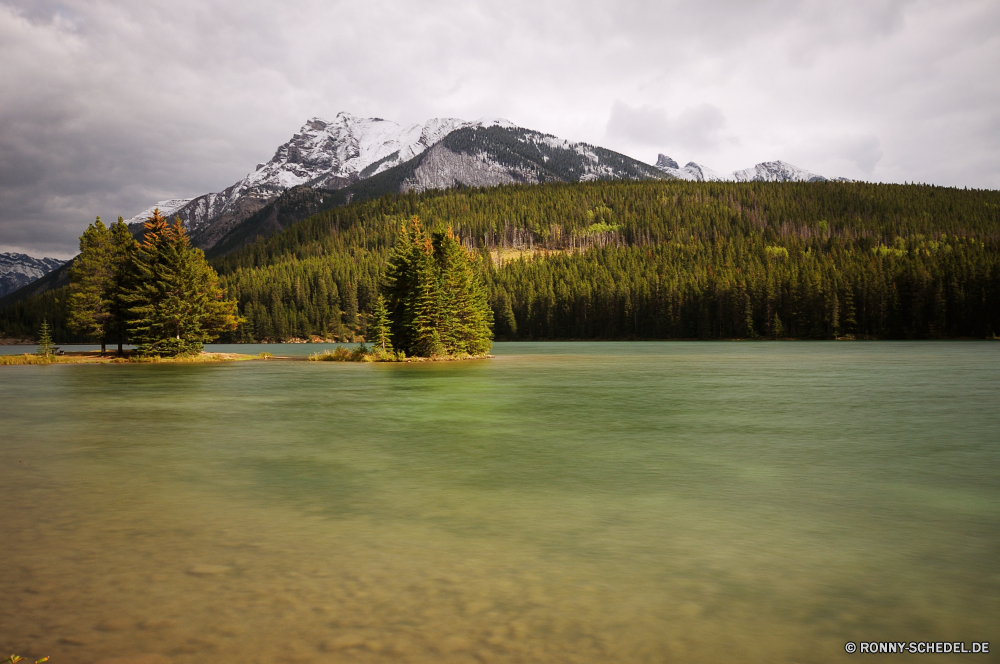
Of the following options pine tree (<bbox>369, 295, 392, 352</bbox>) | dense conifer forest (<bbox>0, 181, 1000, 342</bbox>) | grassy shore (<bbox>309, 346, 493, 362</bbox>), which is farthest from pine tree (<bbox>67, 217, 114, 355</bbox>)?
dense conifer forest (<bbox>0, 181, 1000, 342</bbox>)

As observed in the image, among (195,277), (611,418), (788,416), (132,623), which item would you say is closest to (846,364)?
(788,416)

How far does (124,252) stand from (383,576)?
6841cm

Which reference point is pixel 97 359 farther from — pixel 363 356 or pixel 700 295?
pixel 700 295

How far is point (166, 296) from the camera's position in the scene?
6044 centimetres

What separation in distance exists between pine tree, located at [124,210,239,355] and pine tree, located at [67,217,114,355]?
297cm

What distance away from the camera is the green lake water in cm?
660

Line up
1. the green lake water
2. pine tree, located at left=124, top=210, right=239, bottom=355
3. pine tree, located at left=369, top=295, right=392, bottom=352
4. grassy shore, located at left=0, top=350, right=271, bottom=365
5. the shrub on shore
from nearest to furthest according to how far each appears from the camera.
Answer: the green lake water
pine tree, located at left=124, top=210, right=239, bottom=355
pine tree, located at left=369, top=295, right=392, bottom=352
grassy shore, located at left=0, top=350, right=271, bottom=365
the shrub on shore

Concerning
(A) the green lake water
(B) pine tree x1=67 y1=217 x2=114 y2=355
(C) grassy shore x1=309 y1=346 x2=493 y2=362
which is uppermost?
(B) pine tree x1=67 y1=217 x2=114 y2=355

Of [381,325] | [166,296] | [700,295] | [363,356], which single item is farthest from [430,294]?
[700,295]

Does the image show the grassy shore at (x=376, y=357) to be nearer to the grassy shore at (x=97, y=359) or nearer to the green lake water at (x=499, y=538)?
the grassy shore at (x=97, y=359)

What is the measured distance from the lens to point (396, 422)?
24.5 m

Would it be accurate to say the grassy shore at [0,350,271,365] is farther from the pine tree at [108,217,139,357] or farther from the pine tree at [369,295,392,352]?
the pine tree at [369,295,392,352]

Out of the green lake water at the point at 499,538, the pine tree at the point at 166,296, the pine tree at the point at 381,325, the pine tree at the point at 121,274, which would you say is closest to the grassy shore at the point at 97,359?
the pine tree at the point at 166,296

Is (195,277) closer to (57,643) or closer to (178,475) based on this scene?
(178,475)
